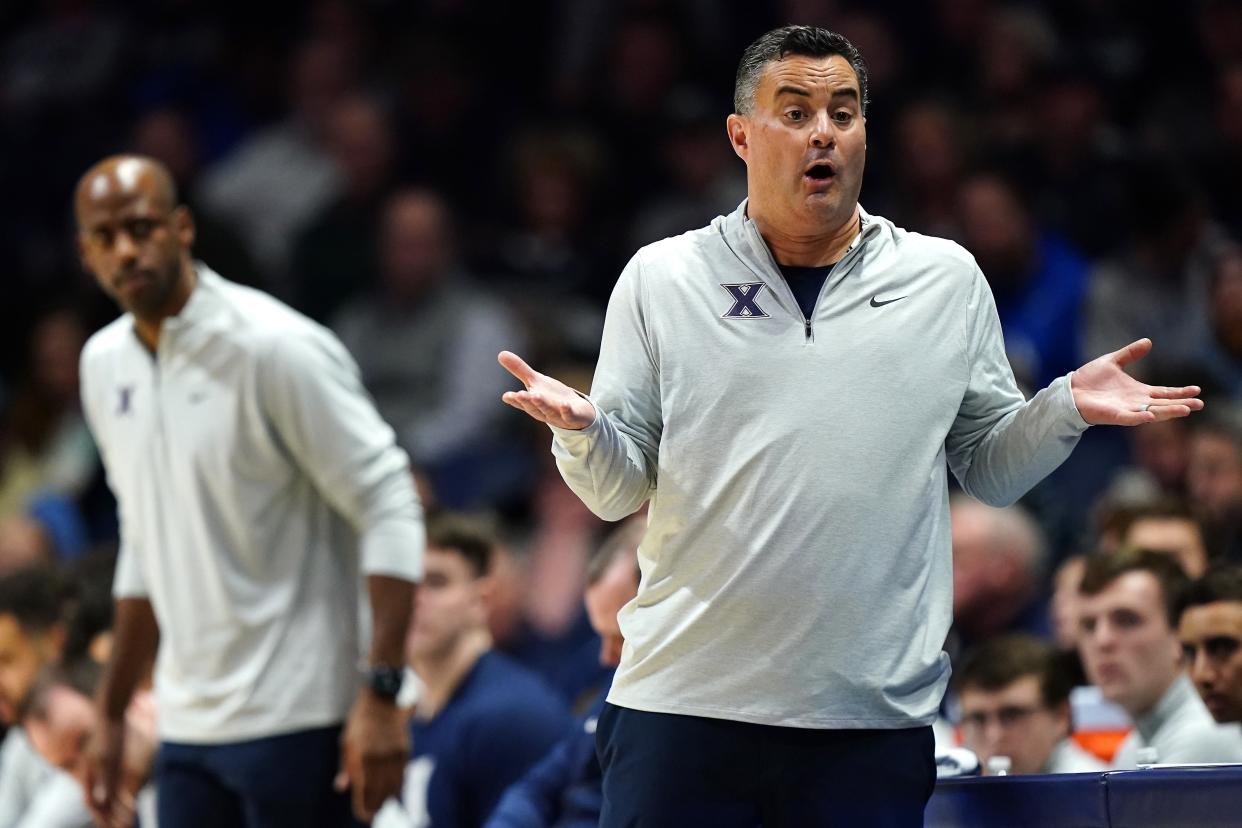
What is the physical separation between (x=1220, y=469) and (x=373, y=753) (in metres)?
3.76

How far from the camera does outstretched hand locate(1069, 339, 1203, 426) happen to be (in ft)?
10.6

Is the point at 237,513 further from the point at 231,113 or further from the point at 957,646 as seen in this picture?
the point at 231,113

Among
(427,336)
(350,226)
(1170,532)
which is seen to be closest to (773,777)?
(1170,532)

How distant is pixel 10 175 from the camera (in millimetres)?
10930

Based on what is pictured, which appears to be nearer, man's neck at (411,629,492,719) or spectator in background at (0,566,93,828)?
man's neck at (411,629,492,719)

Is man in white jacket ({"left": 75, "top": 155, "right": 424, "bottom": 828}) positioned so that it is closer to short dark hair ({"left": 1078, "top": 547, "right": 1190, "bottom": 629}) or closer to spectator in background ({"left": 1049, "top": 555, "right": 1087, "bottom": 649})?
short dark hair ({"left": 1078, "top": 547, "right": 1190, "bottom": 629})

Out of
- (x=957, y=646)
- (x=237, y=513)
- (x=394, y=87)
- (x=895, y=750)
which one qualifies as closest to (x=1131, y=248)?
(x=957, y=646)

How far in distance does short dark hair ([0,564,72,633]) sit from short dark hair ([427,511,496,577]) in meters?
1.40

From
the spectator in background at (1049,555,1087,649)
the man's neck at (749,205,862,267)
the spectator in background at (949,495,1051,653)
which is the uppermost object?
the man's neck at (749,205,862,267)

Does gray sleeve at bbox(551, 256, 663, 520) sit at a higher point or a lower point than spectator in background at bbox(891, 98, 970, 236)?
higher

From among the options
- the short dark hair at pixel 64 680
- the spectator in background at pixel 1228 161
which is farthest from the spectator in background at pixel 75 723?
the spectator in background at pixel 1228 161

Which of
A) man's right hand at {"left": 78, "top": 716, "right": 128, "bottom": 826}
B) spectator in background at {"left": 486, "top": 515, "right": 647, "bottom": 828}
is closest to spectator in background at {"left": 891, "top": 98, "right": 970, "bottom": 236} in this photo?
spectator in background at {"left": 486, "top": 515, "right": 647, "bottom": 828}

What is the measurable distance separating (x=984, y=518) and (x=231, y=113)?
5.92 m

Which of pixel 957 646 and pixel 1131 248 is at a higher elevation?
pixel 1131 248
